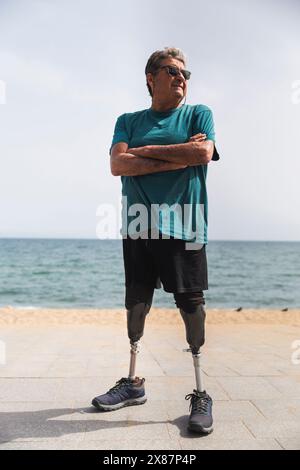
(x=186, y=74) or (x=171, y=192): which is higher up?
(x=186, y=74)

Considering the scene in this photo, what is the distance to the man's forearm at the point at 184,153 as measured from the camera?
8.93ft

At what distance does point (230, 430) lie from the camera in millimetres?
2797

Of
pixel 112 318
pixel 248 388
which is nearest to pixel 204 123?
pixel 248 388

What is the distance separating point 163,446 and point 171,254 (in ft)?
3.35

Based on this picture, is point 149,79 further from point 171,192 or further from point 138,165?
point 171,192

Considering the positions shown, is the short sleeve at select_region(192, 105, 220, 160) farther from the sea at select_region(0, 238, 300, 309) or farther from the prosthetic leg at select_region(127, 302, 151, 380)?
the sea at select_region(0, 238, 300, 309)

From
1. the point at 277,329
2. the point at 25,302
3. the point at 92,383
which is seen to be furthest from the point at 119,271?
the point at 92,383

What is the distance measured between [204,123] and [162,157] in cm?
35

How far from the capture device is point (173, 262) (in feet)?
9.46

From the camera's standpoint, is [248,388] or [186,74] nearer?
[186,74]

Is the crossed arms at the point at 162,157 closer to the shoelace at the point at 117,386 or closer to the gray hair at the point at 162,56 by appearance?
the gray hair at the point at 162,56

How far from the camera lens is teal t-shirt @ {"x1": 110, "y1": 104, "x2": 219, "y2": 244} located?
2874 millimetres
